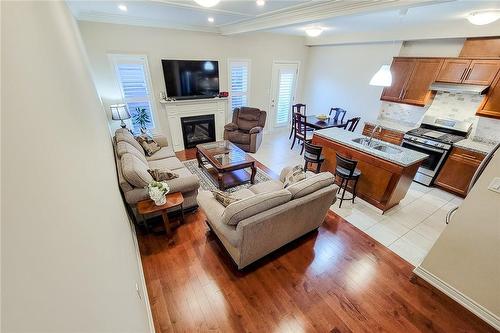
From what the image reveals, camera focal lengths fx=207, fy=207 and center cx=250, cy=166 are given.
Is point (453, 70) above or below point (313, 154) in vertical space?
above

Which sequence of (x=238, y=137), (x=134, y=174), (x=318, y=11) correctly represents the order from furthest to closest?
(x=238, y=137), (x=318, y=11), (x=134, y=174)

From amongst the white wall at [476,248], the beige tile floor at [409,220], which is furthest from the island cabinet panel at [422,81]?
the white wall at [476,248]

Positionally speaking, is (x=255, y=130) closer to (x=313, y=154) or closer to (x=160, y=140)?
(x=313, y=154)

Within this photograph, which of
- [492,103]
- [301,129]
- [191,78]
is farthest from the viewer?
[301,129]

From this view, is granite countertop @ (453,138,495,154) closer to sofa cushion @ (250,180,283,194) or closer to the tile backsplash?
the tile backsplash

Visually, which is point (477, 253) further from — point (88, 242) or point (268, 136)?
point (268, 136)

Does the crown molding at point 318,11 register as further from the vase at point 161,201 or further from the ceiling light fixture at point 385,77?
the vase at point 161,201

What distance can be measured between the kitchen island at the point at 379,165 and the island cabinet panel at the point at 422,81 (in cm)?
177

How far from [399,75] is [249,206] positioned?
4652mm

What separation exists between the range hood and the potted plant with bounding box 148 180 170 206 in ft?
16.2

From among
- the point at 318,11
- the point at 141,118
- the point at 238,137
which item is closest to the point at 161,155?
the point at 141,118

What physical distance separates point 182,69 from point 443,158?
537 cm

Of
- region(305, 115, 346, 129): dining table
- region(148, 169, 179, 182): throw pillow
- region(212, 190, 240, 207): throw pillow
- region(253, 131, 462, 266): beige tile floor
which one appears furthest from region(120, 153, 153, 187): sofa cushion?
region(305, 115, 346, 129): dining table

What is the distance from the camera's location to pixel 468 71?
3535 millimetres
